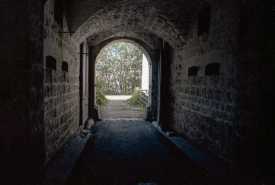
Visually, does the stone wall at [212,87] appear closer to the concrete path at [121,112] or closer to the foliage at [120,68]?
the concrete path at [121,112]

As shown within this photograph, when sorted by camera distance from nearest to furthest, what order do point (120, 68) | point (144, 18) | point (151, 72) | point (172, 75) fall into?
1. point (144, 18)
2. point (172, 75)
3. point (151, 72)
4. point (120, 68)

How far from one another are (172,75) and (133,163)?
3.58 m

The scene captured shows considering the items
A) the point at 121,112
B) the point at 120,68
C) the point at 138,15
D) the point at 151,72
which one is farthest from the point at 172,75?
the point at 120,68

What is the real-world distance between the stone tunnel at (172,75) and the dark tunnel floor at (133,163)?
1.85ft

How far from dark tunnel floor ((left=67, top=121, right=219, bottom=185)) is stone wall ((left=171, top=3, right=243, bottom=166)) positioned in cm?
64

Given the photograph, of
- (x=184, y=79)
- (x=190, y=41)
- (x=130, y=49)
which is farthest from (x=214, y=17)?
(x=130, y=49)

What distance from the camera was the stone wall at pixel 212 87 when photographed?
10.9 feet

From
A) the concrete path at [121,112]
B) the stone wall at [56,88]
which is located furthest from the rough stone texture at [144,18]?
the concrete path at [121,112]

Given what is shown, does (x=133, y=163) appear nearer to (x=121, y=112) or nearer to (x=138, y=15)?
(x=138, y=15)

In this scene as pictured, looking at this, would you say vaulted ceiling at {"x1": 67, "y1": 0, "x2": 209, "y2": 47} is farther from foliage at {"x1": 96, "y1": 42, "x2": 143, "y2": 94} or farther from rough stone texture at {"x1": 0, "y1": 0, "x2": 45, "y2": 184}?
foliage at {"x1": 96, "y1": 42, "x2": 143, "y2": 94}

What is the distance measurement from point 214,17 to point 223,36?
62 cm

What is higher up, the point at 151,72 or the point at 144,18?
the point at 144,18

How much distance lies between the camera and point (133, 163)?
399 centimetres

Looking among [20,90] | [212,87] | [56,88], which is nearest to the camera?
[20,90]
